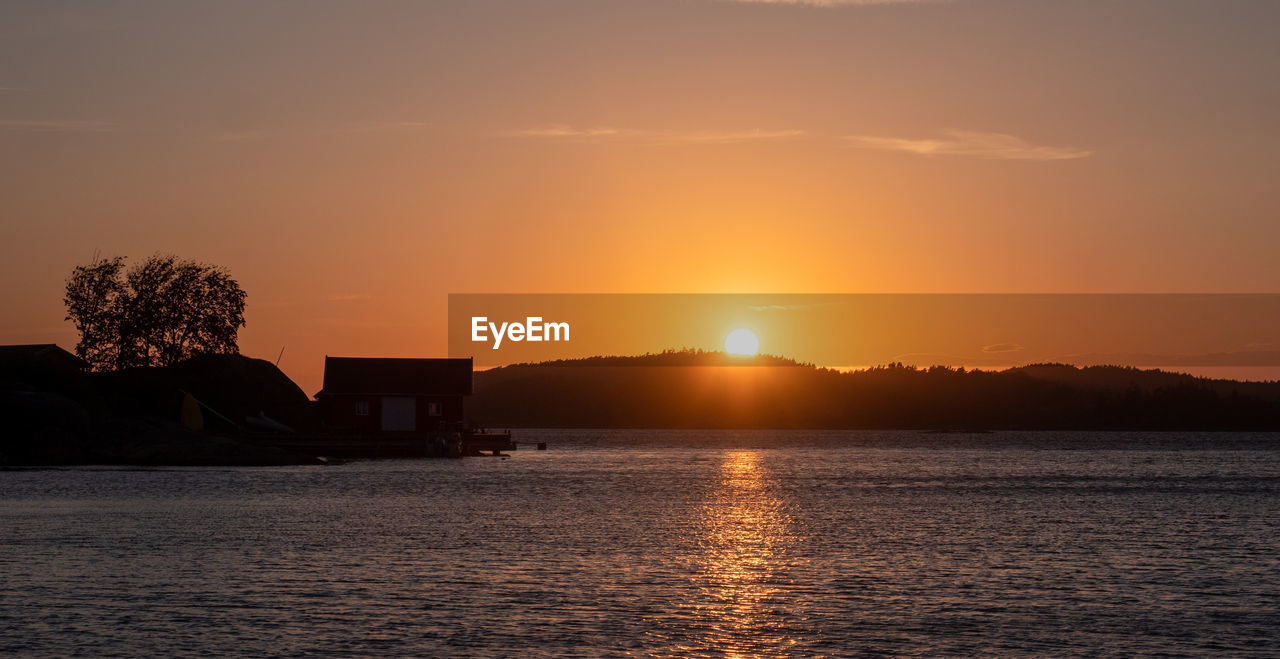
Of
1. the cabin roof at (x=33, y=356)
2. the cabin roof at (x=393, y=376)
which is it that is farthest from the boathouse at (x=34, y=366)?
the cabin roof at (x=393, y=376)

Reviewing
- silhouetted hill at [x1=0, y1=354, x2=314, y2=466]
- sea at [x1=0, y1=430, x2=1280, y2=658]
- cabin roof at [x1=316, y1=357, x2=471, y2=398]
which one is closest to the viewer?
sea at [x1=0, y1=430, x2=1280, y2=658]

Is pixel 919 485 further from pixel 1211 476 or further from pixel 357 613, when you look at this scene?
pixel 357 613

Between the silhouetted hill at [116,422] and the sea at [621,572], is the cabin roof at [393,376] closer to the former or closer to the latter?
the silhouetted hill at [116,422]

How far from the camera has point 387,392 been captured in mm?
114000

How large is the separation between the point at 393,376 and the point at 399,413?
11.2 feet

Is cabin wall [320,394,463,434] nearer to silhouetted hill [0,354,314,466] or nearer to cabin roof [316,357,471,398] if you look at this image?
cabin roof [316,357,471,398]

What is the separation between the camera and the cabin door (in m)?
114

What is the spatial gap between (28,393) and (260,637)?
253 feet

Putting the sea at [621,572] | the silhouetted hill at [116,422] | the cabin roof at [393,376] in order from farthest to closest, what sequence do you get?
the cabin roof at [393,376], the silhouetted hill at [116,422], the sea at [621,572]

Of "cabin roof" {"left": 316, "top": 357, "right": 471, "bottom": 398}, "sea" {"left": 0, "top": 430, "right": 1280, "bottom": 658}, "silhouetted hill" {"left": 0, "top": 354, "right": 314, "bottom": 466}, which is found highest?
"cabin roof" {"left": 316, "top": 357, "right": 471, "bottom": 398}

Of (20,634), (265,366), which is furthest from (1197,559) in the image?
(265,366)

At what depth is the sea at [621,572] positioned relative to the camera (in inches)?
1093

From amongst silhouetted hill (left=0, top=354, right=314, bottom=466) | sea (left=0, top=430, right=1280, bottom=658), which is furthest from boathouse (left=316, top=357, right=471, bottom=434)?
sea (left=0, top=430, right=1280, bottom=658)

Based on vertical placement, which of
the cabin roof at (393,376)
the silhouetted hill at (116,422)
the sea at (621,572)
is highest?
the cabin roof at (393,376)
